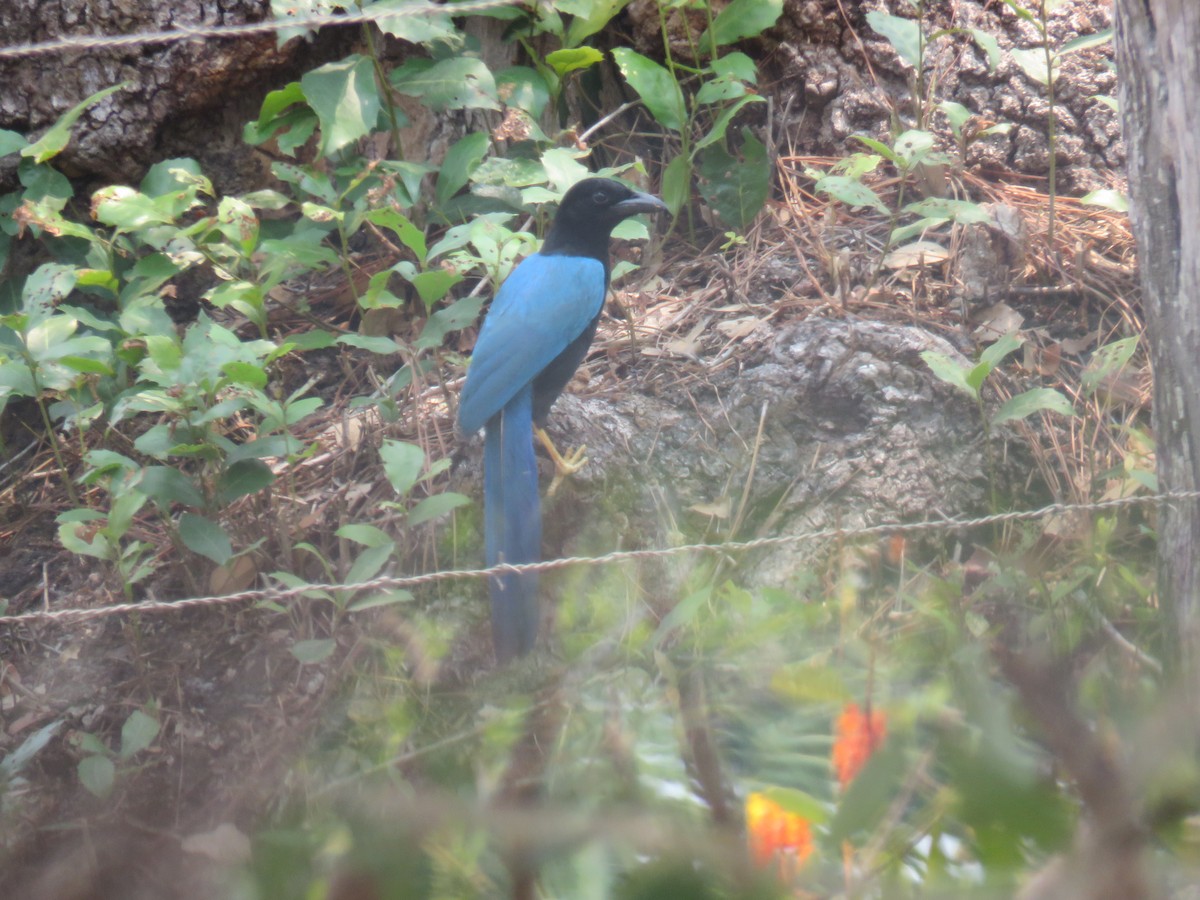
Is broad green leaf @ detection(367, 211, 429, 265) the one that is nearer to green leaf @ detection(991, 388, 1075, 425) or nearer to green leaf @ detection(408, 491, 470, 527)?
green leaf @ detection(408, 491, 470, 527)

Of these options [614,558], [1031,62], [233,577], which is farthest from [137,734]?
[1031,62]

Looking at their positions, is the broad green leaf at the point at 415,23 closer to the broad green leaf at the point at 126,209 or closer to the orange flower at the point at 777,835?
the broad green leaf at the point at 126,209

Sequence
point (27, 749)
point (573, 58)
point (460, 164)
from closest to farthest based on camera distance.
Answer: point (27, 749), point (460, 164), point (573, 58)

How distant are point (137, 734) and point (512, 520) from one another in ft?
3.43

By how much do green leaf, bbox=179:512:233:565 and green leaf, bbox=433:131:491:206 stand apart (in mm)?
1457

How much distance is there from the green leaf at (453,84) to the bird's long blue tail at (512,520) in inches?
41.1

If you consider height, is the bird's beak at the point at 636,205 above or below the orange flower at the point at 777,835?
below

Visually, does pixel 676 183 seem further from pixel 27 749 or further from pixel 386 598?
pixel 27 749

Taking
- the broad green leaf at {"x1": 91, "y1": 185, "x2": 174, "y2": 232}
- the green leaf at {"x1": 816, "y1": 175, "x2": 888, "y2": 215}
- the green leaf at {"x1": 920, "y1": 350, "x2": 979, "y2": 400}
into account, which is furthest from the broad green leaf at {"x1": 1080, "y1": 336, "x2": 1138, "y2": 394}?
the broad green leaf at {"x1": 91, "y1": 185, "x2": 174, "y2": 232}

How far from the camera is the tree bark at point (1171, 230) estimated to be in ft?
6.07

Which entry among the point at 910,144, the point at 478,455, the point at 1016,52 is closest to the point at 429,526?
the point at 478,455

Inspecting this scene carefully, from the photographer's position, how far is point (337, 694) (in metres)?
2.44

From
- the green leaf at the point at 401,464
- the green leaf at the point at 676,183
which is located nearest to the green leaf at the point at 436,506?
the green leaf at the point at 401,464

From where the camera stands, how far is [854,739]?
0.56 metres
